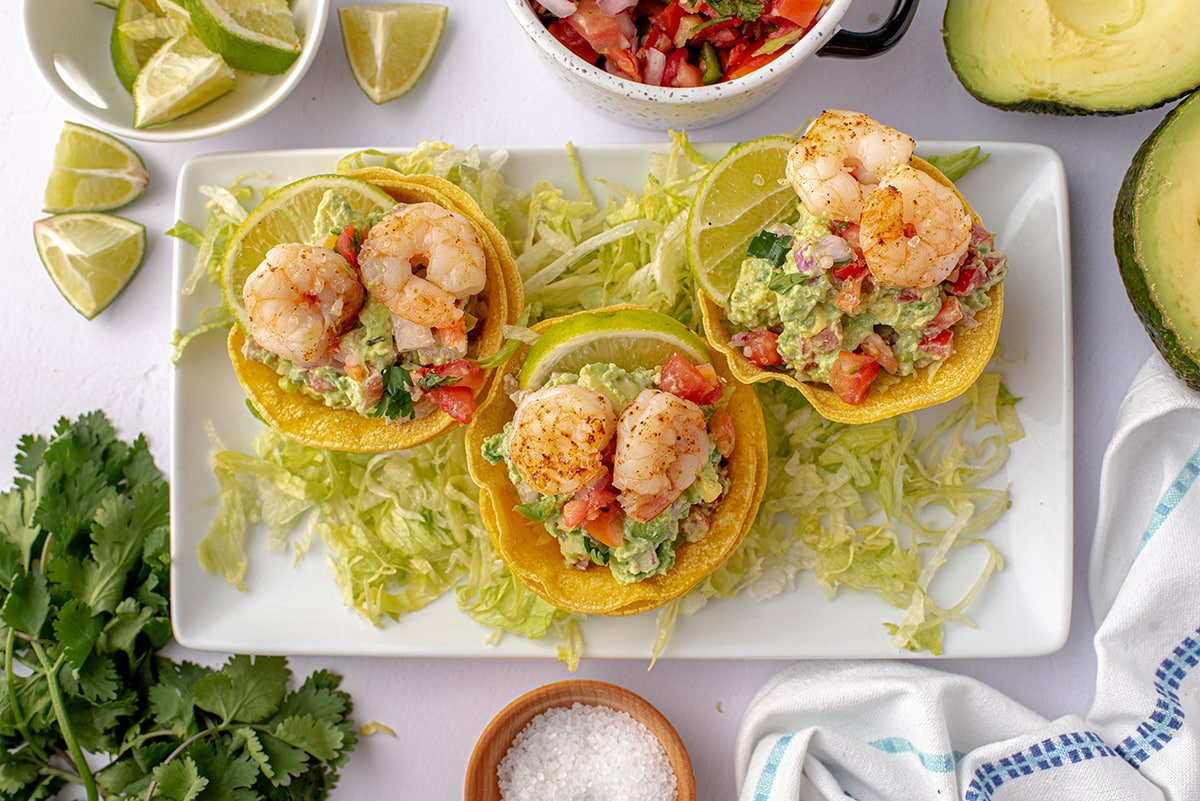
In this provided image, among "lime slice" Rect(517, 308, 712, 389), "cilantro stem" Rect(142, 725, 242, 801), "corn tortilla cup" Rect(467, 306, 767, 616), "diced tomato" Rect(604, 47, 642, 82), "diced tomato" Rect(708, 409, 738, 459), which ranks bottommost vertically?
"cilantro stem" Rect(142, 725, 242, 801)

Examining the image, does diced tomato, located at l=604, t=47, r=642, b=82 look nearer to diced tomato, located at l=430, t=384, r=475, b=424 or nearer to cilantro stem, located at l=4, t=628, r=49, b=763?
diced tomato, located at l=430, t=384, r=475, b=424

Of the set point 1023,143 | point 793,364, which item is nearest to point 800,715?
point 793,364

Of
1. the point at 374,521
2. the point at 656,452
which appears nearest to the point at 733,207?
the point at 656,452

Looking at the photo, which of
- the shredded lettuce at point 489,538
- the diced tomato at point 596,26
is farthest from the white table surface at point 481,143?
the diced tomato at point 596,26

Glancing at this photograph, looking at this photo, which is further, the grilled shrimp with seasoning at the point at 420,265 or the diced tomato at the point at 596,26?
the diced tomato at the point at 596,26

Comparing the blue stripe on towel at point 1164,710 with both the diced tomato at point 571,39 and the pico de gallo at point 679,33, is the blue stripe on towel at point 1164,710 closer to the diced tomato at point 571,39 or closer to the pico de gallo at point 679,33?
the pico de gallo at point 679,33

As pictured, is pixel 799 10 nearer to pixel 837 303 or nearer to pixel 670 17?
pixel 670 17

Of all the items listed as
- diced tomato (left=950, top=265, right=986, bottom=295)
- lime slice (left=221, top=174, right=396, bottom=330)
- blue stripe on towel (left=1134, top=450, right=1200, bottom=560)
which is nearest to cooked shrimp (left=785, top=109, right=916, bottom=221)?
diced tomato (left=950, top=265, right=986, bottom=295)

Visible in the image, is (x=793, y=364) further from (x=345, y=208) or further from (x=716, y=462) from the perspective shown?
(x=345, y=208)
